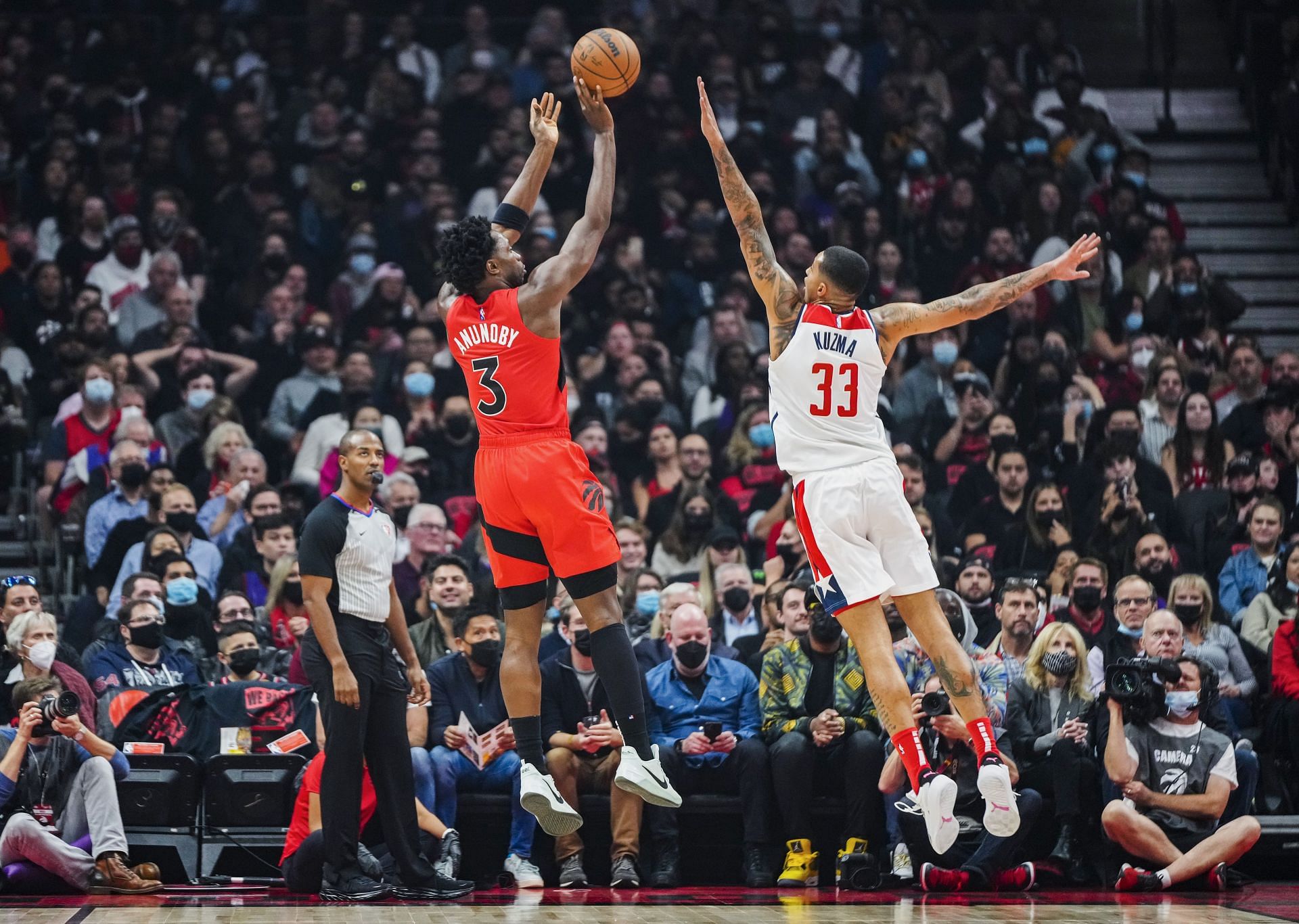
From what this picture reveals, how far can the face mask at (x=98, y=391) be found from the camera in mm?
13117

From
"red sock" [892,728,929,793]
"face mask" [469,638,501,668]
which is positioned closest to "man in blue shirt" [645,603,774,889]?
"face mask" [469,638,501,668]

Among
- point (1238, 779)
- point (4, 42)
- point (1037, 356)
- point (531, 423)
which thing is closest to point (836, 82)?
point (1037, 356)

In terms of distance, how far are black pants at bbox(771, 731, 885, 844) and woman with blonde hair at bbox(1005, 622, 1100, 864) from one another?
2.94 feet

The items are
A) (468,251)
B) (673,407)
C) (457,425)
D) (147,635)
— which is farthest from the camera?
(673,407)

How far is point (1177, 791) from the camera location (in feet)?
31.1

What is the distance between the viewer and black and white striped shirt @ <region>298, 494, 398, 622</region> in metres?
8.74

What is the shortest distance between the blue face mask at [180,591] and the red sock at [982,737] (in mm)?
5643

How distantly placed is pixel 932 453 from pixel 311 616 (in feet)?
21.4

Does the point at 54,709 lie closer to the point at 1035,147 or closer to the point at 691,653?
the point at 691,653

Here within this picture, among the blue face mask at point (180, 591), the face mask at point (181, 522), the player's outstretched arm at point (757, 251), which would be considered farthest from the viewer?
the face mask at point (181, 522)

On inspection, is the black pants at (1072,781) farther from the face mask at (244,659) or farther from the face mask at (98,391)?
the face mask at (98,391)

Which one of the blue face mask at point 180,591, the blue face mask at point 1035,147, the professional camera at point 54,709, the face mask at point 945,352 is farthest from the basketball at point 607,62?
the blue face mask at point 1035,147

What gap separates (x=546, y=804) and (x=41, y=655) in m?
3.83

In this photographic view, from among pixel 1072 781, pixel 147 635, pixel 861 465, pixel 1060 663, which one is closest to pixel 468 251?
pixel 861 465
